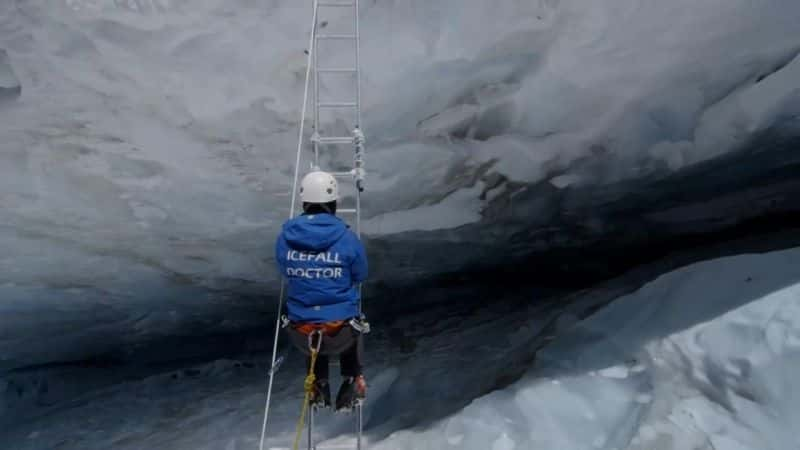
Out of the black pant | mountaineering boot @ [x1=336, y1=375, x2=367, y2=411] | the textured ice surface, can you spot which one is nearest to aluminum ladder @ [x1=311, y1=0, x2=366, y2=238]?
the black pant

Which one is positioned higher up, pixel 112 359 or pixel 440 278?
pixel 440 278

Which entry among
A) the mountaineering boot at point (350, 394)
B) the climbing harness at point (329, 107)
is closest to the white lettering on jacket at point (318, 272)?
the climbing harness at point (329, 107)

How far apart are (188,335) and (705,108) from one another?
4.90 metres

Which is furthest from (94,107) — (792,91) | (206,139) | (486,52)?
(792,91)

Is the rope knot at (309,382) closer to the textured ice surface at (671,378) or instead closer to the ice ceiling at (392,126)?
the textured ice surface at (671,378)

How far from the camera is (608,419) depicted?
302 cm

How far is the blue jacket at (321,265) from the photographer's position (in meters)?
2.77

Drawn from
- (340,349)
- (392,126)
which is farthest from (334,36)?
(340,349)

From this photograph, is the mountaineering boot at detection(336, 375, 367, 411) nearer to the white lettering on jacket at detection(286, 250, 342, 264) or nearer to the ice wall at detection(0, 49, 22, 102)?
the white lettering on jacket at detection(286, 250, 342, 264)

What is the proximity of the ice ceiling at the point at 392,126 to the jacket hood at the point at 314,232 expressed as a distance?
0.85 metres

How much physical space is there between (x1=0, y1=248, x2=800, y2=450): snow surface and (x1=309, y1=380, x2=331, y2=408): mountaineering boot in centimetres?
55

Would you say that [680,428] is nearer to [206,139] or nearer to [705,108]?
[705,108]

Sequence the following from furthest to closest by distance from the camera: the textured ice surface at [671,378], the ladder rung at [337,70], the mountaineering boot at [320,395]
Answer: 1. the ladder rung at [337,70]
2. the mountaineering boot at [320,395]
3. the textured ice surface at [671,378]

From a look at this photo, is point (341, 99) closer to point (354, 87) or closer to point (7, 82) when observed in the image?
point (354, 87)
